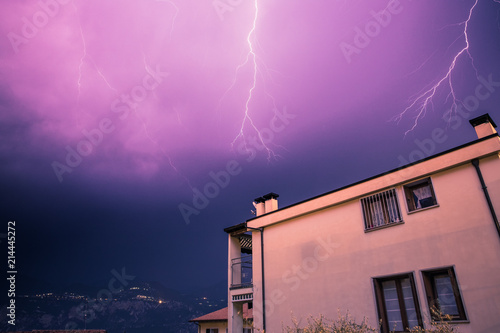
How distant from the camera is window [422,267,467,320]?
7438mm

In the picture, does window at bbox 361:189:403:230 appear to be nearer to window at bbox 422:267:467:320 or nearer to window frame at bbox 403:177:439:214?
window frame at bbox 403:177:439:214

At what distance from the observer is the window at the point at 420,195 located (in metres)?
8.98

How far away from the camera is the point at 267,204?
14.9m

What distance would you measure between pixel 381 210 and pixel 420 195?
127cm

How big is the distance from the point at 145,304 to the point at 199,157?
87.0 m

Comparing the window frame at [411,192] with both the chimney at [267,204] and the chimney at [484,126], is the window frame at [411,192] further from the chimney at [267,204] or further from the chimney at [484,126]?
the chimney at [267,204]

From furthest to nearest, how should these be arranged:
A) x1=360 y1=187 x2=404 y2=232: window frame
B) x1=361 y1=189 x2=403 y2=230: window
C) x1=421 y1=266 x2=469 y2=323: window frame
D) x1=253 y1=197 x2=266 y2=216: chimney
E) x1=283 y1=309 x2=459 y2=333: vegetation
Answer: x1=253 y1=197 x2=266 y2=216: chimney, x1=361 y1=189 x2=403 y2=230: window, x1=360 y1=187 x2=404 y2=232: window frame, x1=421 y1=266 x2=469 y2=323: window frame, x1=283 y1=309 x2=459 y2=333: vegetation

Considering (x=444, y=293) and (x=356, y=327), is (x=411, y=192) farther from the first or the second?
(x=356, y=327)

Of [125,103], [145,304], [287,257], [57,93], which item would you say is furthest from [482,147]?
[145,304]

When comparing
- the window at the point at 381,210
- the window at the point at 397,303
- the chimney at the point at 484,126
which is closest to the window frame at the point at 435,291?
the window at the point at 397,303

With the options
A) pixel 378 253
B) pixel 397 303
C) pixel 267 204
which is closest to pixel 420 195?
pixel 378 253

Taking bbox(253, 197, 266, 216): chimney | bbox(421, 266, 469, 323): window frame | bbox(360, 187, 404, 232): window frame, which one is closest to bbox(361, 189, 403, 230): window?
bbox(360, 187, 404, 232): window frame

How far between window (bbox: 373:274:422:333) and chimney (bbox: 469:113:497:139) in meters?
4.55

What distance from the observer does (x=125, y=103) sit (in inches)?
2156
